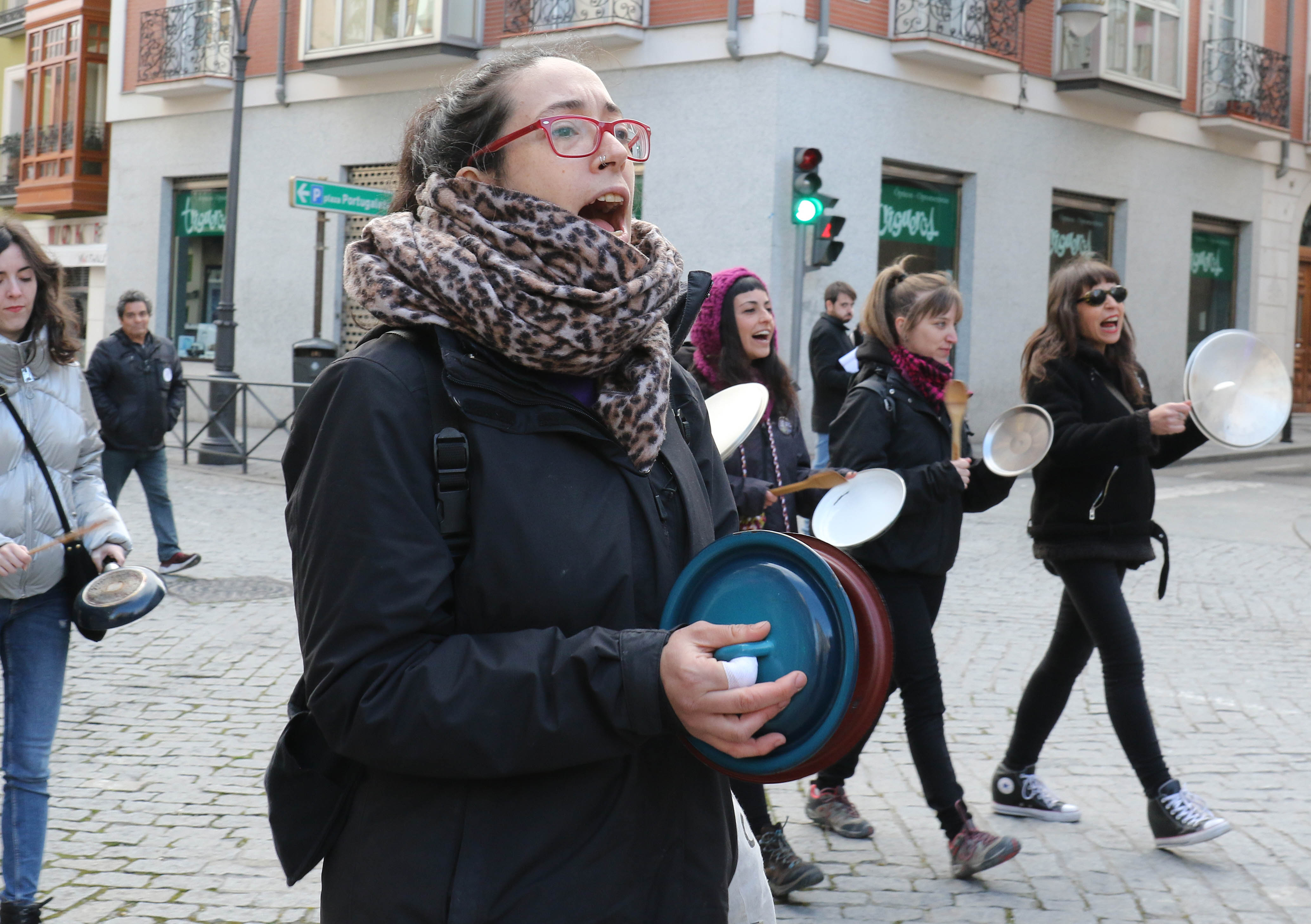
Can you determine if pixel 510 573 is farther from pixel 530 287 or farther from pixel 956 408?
pixel 956 408

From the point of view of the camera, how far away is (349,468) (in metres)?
1.75

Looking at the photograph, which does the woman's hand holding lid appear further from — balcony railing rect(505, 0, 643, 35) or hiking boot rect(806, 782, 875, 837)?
balcony railing rect(505, 0, 643, 35)

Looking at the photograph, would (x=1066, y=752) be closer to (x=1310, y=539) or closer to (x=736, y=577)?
(x=736, y=577)

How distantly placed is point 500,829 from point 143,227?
24149 mm

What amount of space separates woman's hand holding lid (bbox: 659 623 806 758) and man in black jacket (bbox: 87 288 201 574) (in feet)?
27.1

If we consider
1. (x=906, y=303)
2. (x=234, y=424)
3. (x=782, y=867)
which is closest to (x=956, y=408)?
(x=906, y=303)

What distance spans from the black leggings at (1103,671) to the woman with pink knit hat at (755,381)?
3.16ft

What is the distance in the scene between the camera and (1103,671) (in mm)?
4879

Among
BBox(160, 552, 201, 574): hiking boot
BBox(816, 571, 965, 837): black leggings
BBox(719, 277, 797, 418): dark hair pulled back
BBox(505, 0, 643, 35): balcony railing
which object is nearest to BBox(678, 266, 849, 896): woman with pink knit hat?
BBox(719, 277, 797, 418): dark hair pulled back

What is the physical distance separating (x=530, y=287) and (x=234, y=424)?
51.7 feet

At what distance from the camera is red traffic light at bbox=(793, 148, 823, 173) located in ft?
48.6

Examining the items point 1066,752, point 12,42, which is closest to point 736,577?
point 1066,752

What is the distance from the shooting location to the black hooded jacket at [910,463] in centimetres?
456

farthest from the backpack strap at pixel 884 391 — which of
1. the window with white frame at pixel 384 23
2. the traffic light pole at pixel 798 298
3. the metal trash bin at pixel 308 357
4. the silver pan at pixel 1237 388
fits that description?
the window with white frame at pixel 384 23
